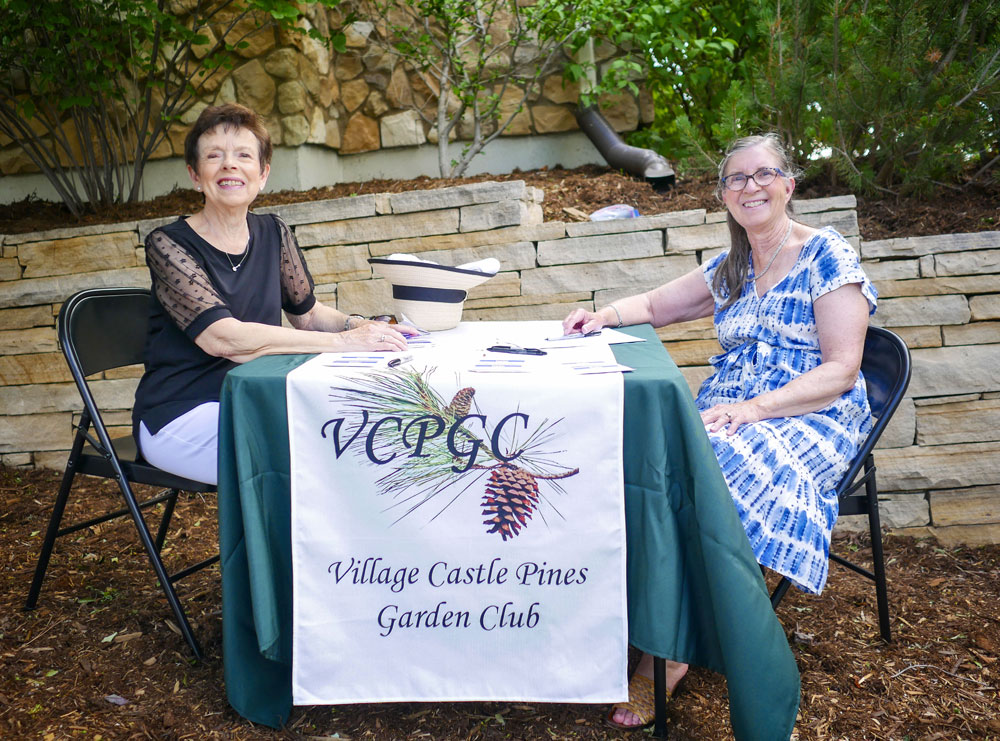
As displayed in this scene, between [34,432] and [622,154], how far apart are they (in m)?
3.39

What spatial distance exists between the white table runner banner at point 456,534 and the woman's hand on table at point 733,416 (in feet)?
1.57

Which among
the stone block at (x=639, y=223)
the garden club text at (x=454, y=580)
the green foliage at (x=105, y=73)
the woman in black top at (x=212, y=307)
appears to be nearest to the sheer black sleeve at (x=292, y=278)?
the woman in black top at (x=212, y=307)

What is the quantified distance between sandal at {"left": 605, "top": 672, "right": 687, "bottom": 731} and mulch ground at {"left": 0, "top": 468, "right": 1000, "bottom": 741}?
0.03 metres


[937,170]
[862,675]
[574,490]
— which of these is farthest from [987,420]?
[574,490]

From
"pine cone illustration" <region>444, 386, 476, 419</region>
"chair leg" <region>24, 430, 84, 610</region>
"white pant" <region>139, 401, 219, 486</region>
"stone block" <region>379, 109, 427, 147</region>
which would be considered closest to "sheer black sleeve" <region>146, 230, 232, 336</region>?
"white pant" <region>139, 401, 219, 486</region>

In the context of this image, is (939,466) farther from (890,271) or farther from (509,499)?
(509,499)

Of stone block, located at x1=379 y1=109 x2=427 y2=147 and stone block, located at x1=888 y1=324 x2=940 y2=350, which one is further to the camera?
stone block, located at x1=379 y1=109 x2=427 y2=147

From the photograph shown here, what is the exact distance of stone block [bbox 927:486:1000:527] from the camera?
3.12m

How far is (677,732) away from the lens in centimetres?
192

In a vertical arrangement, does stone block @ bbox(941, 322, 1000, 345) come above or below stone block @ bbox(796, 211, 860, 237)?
below

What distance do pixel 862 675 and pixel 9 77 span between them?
504 centimetres

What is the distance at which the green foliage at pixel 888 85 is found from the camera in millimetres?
3182

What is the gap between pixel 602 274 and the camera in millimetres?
3363

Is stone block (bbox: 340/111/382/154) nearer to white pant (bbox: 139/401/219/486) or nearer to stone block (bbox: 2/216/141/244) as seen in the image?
stone block (bbox: 2/216/141/244)
